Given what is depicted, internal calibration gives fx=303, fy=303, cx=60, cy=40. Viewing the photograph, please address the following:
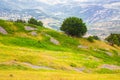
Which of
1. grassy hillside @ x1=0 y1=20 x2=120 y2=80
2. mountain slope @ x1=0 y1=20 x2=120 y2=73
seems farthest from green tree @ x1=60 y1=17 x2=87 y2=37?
mountain slope @ x1=0 y1=20 x2=120 y2=73

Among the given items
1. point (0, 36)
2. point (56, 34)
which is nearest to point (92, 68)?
point (0, 36)

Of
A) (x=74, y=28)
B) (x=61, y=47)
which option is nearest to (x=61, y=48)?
(x=61, y=47)

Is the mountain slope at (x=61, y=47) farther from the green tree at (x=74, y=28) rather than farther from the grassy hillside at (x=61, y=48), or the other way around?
the green tree at (x=74, y=28)

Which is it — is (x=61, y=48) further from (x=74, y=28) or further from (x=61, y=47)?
(x=74, y=28)

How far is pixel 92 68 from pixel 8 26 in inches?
2322

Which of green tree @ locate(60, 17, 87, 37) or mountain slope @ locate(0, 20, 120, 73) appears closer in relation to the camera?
mountain slope @ locate(0, 20, 120, 73)

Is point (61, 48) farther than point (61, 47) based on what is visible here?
No

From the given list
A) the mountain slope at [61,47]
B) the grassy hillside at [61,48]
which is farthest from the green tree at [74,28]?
the mountain slope at [61,47]

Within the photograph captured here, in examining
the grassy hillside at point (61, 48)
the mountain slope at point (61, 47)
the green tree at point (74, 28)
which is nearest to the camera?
the grassy hillside at point (61, 48)

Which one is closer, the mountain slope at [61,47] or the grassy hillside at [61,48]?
the grassy hillside at [61,48]

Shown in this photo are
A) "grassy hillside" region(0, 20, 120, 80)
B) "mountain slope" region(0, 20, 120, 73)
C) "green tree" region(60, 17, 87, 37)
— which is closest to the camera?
"grassy hillside" region(0, 20, 120, 80)

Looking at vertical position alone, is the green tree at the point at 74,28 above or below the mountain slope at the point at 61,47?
above

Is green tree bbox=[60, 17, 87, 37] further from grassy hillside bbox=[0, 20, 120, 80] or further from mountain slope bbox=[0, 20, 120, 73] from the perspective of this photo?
mountain slope bbox=[0, 20, 120, 73]

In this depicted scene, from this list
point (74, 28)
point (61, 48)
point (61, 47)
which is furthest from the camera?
point (74, 28)
